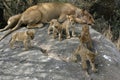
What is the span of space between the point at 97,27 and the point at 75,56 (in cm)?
528

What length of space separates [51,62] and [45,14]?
268cm

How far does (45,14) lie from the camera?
31.4 feet

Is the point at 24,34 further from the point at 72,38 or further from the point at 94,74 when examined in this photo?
the point at 94,74

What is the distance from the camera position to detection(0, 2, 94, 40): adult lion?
363 inches

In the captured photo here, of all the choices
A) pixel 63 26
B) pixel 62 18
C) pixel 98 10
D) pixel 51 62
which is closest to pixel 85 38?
pixel 51 62

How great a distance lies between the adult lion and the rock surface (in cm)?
101

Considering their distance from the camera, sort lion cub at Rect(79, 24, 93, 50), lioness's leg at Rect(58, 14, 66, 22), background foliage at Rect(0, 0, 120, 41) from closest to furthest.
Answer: lion cub at Rect(79, 24, 93, 50) → lioness's leg at Rect(58, 14, 66, 22) → background foliage at Rect(0, 0, 120, 41)

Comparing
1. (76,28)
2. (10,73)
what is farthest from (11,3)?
(10,73)

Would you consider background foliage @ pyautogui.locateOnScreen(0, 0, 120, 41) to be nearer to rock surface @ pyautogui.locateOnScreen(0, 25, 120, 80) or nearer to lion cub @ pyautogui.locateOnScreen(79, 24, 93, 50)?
rock surface @ pyautogui.locateOnScreen(0, 25, 120, 80)

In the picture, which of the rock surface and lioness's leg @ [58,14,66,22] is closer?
the rock surface

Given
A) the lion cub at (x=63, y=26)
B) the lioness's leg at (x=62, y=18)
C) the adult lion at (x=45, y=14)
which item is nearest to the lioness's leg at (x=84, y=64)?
the lion cub at (x=63, y=26)

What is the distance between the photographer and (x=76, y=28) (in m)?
8.93

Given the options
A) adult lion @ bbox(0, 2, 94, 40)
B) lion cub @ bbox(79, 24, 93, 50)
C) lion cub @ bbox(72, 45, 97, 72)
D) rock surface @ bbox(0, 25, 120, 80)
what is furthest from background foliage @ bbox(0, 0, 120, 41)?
lion cub @ bbox(72, 45, 97, 72)

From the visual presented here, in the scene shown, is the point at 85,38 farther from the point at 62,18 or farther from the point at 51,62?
the point at 62,18
